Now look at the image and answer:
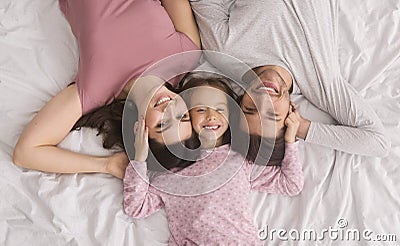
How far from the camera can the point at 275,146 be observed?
1.32 metres

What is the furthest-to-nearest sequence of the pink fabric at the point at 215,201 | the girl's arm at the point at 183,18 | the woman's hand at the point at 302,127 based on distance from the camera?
the girl's arm at the point at 183,18 → the woman's hand at the point at 302,127 → the pink fabric at the point at 215,201

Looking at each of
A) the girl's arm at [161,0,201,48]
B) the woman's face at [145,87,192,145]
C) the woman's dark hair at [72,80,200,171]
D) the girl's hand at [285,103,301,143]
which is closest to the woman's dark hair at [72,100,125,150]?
the woman's dark hair at [72,80,200,171]

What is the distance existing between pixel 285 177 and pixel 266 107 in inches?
6.8

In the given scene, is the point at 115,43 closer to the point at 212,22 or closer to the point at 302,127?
the point at 212,22

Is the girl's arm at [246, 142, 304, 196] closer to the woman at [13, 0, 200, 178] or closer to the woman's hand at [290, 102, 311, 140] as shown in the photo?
the woman's hand at [290, 102, 311, 140]

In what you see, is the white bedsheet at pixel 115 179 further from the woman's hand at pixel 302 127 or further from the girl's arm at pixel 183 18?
the girl's arm at pixel 183 18

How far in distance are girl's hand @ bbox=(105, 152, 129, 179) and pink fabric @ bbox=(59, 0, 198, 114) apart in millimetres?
148

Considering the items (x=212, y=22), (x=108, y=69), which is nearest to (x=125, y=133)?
(x=108, y=69)

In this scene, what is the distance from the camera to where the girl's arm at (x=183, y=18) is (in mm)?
1483

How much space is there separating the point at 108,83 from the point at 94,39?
117 mm

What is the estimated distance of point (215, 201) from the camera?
127cm

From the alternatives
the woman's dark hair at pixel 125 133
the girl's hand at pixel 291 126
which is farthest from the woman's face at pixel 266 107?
the woman's dark hair at pixel 125 133

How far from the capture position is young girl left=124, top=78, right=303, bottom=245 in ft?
A: 4.11

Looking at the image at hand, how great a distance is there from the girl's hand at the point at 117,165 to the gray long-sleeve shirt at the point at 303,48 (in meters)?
0.36
